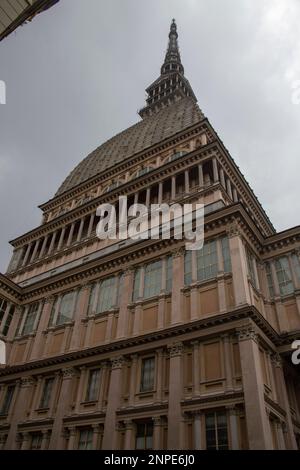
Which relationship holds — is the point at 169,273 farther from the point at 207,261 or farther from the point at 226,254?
the point at 226,254

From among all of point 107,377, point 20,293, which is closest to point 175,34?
point 20,293

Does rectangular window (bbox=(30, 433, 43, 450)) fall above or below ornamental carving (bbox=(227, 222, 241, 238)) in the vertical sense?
below

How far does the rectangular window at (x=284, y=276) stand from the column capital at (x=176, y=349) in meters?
7.69

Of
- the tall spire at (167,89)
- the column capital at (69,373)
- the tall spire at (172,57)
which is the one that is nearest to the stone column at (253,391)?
the column capital at (69,373)

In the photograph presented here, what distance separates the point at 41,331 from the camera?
29109mm

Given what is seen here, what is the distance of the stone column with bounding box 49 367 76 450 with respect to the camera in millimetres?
22094

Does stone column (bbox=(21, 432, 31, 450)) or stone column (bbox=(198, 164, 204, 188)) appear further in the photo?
stone column (bbox=(198, 164, 204, 188))

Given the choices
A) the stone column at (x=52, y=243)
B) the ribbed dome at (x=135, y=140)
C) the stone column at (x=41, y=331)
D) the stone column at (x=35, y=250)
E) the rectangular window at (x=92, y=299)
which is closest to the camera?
the rectangular window at (x=92, y=299)

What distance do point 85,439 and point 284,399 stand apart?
11.5 m

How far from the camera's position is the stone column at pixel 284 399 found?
746 inches

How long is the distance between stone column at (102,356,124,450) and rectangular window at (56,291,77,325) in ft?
22.7

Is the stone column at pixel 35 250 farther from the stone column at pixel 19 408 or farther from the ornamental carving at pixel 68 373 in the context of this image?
the ornamental carving at pixel 68 373

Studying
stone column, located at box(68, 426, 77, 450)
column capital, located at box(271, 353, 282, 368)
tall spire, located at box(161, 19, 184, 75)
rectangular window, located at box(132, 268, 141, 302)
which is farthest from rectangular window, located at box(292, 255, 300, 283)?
tall spire, located at box(161, 19, 184, 75)

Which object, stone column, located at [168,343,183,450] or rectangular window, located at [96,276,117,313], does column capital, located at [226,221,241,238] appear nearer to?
stone column, located at [168,343,183,450]
